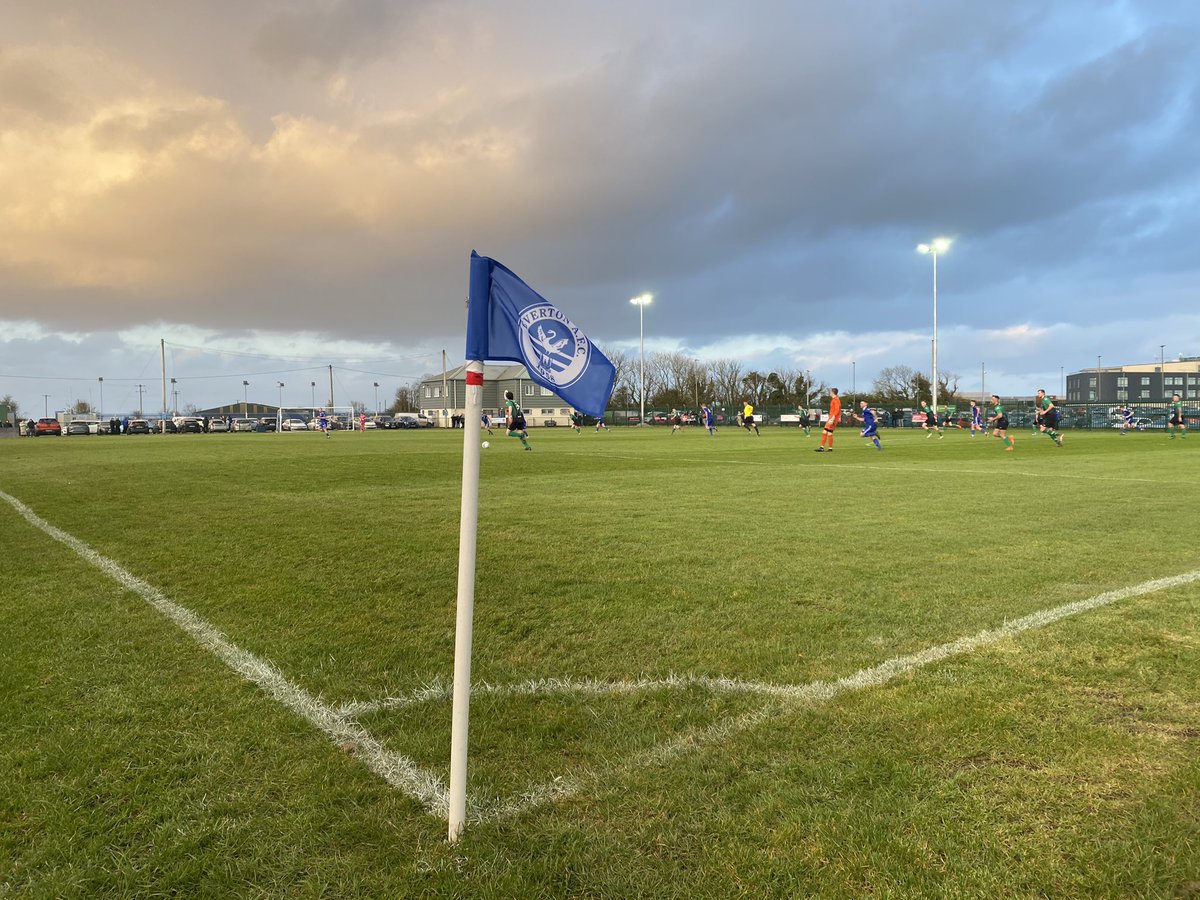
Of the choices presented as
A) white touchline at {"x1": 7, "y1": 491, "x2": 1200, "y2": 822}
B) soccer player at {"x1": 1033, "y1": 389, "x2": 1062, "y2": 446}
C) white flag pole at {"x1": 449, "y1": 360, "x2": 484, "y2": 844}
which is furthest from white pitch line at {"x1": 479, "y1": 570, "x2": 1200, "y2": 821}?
soccer player at {"x1": 1033, "y1": 389, "x2": 1062, "y2": 446}

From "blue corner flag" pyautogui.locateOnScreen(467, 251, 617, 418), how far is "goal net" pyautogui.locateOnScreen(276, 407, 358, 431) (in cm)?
6722

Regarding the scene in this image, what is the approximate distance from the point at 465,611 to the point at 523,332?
1.11 m

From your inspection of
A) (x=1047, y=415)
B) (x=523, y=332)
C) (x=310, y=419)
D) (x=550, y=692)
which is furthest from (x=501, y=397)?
(x=523, y=332)

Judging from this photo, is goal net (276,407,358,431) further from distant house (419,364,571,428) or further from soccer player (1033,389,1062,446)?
soccer player (1033,389,1062,446)

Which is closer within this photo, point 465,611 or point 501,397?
point 465,611

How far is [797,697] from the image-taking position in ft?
12.4

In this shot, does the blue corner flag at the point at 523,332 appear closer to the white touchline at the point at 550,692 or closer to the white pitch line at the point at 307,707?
the white touchline at the point at 550,692

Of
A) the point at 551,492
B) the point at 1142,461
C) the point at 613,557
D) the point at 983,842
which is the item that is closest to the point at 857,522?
the point at 613,557

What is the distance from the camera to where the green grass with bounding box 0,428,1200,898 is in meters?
2.46

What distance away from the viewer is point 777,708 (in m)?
3.65

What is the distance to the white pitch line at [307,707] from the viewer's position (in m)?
2.99

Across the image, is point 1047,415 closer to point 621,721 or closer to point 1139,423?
point 621,721

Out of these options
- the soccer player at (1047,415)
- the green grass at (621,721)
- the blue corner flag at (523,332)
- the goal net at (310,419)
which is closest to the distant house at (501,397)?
the goal net at (310,419)

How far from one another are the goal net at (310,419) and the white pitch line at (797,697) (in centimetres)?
6667
